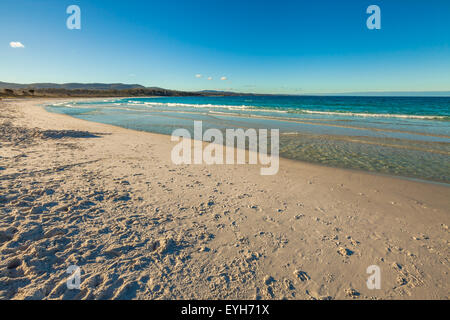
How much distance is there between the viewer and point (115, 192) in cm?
507

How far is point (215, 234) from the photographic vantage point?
375 centimetres

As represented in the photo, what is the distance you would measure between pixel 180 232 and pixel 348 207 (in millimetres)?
3803

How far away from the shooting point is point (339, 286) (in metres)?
2.80

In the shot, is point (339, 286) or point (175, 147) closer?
point (339, 286)

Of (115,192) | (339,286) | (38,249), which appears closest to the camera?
(339,286)

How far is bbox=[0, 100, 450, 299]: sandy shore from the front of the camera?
271 cm

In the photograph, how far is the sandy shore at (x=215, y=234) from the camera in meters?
2.71

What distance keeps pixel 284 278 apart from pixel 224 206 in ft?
6.90

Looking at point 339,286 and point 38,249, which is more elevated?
point 38,249

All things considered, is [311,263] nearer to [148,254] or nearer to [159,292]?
[159,292]
